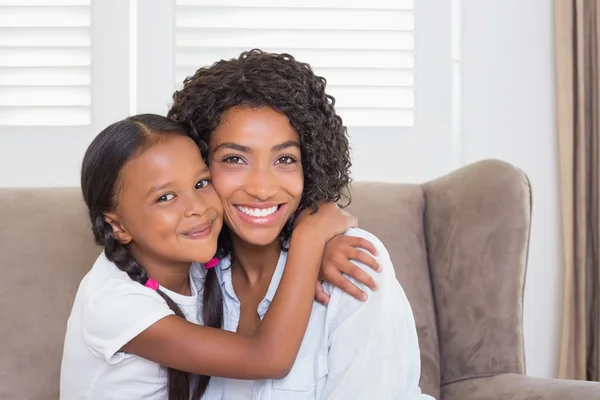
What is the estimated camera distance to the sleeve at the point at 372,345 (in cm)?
150

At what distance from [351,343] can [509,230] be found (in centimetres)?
61

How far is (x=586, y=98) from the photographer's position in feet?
9.83

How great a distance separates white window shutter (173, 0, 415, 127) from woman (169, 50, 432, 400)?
1124 mm

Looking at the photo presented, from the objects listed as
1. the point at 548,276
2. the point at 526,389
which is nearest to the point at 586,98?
the point at 548,276

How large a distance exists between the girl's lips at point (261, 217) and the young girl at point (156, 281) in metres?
0.05

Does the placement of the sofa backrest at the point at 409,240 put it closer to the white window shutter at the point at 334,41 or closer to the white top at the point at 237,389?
the white top at the point at 237,389

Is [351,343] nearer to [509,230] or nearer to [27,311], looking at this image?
[509,230]

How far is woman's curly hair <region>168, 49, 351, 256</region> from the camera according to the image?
161 cm

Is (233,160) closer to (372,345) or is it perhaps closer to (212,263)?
(212,263)

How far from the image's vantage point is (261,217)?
1.61m

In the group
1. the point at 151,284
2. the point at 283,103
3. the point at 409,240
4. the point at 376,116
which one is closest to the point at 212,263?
the point at 151,284

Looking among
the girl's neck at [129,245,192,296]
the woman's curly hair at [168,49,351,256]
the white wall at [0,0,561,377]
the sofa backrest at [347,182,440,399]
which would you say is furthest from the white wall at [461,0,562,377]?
the girl's neck at [129,245,192,296]

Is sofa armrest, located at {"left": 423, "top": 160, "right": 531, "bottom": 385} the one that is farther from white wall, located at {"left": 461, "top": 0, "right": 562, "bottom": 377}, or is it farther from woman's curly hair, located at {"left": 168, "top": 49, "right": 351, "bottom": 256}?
white wall, located at {"left": 461, "top": 0, "right": 562, "bottom": 377}

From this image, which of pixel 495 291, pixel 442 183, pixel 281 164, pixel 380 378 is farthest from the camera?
pixel 442 183
